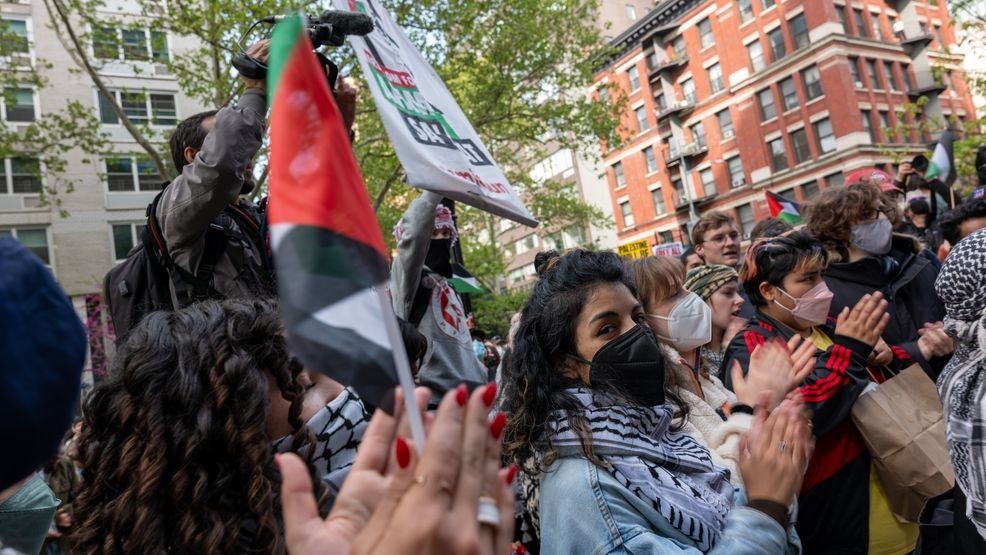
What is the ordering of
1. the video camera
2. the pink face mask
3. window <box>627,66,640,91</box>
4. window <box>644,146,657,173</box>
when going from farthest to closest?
window <box>627,66,640,91</box>, window <box>644,146,657,173</box>, the pink face mask, the video camera

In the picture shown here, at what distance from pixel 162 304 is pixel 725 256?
428cm

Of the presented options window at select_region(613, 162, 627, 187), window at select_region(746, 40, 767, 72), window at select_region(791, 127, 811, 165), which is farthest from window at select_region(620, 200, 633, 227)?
window at select_region(791, 127, 811, 165)

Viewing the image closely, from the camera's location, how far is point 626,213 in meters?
45.6

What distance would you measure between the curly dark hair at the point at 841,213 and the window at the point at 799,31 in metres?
34.3

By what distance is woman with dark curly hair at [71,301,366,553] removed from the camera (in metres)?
1.54

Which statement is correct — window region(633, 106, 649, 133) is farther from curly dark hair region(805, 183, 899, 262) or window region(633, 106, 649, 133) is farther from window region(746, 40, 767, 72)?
curly dark hair region(805, 183, 899, 262)

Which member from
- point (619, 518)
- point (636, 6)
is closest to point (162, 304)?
point (619, 518)

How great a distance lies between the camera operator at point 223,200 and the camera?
2311 mm

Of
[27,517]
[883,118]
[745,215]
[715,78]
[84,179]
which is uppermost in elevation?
[715,78]

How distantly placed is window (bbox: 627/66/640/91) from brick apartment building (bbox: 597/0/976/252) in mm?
127

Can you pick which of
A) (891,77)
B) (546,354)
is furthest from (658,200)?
(546,354)

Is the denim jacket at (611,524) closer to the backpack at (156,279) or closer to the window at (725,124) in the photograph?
the backpack at (156,279)

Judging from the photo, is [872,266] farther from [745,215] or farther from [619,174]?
[619,174]

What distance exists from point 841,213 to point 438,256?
251 centimetres
